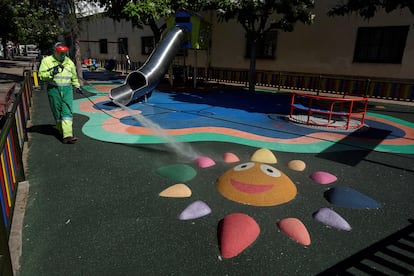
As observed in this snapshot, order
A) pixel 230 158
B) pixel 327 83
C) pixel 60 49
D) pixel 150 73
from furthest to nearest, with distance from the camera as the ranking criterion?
pixel 327 83 → pixel 150 73 → pixel 60 49 → pixel 230 158

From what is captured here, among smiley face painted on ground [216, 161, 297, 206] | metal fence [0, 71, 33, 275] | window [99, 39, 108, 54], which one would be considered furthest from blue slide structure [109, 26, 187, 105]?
window [99, 39, 108, 54]

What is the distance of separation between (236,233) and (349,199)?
6.26ft

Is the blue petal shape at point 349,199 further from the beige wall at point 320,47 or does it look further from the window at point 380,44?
the window at point 380,44

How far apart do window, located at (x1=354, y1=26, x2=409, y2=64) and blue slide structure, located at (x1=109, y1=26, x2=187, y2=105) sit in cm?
921

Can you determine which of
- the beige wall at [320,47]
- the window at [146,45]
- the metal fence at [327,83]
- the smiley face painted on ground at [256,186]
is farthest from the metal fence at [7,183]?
the window at [146,45]

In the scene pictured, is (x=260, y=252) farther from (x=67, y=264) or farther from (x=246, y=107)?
(x=246, y=107)

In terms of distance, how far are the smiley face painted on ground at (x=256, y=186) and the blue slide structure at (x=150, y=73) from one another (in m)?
7.25

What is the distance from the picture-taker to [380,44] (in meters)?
14.7

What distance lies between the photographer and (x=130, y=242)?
3.24 metres

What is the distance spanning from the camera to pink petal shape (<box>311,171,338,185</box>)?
15.9ft

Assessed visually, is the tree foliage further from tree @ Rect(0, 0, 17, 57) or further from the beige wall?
the beige wall

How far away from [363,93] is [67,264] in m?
14.9

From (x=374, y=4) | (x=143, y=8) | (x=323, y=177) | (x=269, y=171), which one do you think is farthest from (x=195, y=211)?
(x=143, y=8)

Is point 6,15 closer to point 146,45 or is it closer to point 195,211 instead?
point 146,45
